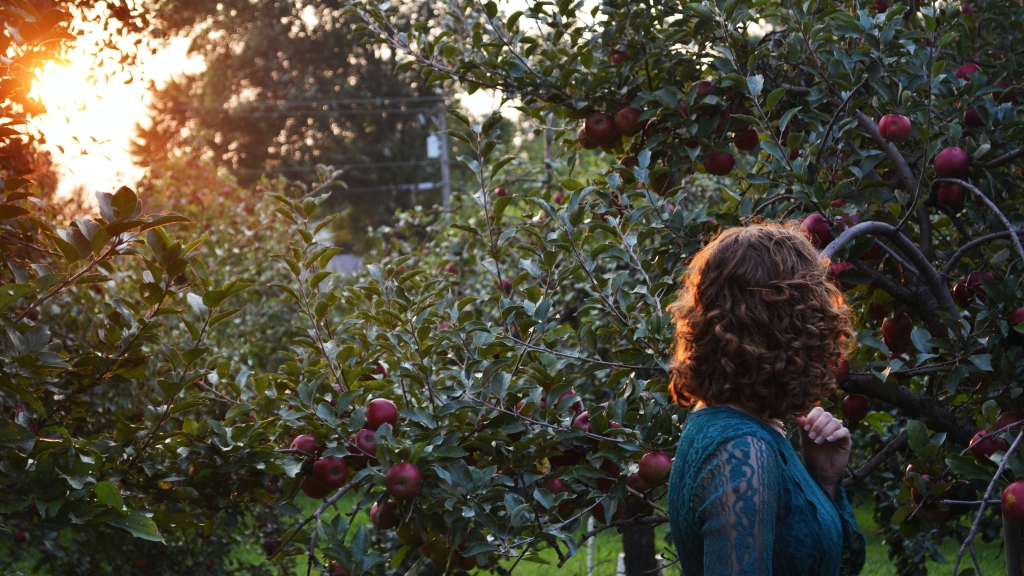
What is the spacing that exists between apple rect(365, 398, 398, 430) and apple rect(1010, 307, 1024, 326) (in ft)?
4.83

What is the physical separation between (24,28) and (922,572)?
143 inches

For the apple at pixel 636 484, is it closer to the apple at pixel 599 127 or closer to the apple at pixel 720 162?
the apple at pixel 720 162

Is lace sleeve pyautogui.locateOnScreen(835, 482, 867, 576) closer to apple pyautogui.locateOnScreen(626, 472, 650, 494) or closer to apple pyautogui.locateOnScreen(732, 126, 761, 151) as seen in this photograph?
apple pyautogui.locateOnScreen(626, 472, 650, 494)

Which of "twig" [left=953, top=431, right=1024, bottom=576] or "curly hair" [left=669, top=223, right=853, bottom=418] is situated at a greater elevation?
"curly hair" [left=669, top=223, right=853, bottom=418]

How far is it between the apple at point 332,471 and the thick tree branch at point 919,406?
127 cm

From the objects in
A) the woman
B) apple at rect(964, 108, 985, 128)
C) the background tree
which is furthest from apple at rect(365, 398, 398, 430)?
the background tree

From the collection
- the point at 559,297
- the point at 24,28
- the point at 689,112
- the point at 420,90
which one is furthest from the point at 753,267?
the point at 420,90

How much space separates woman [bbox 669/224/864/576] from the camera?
1285 millimetres

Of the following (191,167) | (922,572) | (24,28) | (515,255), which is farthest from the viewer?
(191,167)

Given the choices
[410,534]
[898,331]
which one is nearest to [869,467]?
[898,331]

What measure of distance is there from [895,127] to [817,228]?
0.50 metres

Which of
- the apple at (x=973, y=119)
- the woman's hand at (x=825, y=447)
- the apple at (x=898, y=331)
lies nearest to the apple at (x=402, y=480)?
the woman's hand at (x=825, y=447)

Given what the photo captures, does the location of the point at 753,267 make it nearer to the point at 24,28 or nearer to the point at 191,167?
the point at 24,28

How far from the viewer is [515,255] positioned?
507cm
